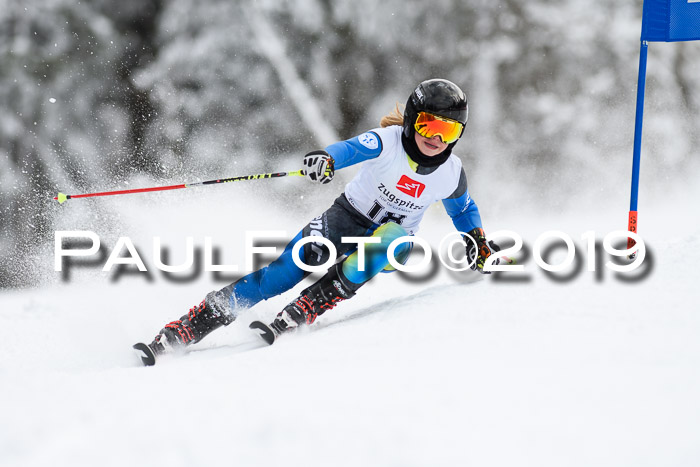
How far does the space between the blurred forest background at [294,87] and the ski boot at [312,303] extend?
189 inches

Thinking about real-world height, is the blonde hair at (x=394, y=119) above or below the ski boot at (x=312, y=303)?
above

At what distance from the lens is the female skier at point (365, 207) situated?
9.01 feet

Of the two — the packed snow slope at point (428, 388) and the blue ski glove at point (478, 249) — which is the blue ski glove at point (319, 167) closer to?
the packed snow slope at point (428, 388)

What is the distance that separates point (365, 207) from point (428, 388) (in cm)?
154

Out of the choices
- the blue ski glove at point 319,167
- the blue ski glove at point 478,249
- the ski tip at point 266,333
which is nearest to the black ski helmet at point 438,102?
the blue ski glove at point 319,167

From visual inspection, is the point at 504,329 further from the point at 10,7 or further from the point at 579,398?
the point at 10,7

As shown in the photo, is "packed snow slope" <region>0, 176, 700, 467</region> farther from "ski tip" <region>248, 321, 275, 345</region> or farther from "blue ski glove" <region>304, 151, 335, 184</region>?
"blue ski glove" <region>304, 151, 335, 184</region>

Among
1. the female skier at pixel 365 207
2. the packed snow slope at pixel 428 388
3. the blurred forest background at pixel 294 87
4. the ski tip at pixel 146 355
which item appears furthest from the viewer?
the blurred forest background at pixel 294 87

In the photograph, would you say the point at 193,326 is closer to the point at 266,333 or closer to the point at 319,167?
the point at 266,333

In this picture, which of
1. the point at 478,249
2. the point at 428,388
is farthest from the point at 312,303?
the point at 428,388

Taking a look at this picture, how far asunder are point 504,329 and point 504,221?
5316 millimetres

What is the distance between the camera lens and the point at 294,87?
7.53 m

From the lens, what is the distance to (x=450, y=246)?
10.5ft

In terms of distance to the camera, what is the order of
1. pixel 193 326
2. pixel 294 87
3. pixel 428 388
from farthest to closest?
pixel 294 87, pixel 193 326, pixel 428 388
